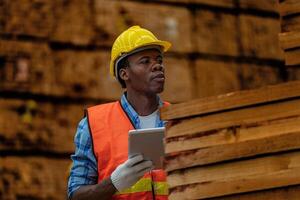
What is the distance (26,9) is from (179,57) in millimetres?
1370

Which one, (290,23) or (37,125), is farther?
(37,125)

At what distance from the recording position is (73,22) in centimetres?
795

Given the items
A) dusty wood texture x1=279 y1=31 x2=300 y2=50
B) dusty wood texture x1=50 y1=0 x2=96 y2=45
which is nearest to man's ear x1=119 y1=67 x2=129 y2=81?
dusty wood texture x1=279 y1=31 x2=300 y2=50

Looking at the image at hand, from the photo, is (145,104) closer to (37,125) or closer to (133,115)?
(133,115)

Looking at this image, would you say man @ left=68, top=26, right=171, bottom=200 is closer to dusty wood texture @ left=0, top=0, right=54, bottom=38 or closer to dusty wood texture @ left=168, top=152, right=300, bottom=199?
dusty wood texture @ left=168, top=152, right=300, bottom=199

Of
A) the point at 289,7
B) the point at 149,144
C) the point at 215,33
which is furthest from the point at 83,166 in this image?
the point at 215,33

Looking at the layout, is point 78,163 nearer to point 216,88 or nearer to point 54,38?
point 54,38

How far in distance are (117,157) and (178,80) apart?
396cm

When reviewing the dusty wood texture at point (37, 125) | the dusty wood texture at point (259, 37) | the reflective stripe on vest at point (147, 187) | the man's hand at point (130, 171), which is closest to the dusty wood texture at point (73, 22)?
the dusty wood texture at point (37, 125)

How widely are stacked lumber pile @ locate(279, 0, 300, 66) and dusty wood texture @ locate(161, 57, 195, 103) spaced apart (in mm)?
4110

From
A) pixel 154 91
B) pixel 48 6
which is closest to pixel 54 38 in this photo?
pixel 48 6

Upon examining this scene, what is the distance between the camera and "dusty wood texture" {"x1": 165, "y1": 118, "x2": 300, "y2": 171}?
12.5 ft

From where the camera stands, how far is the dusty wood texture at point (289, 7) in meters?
4.12

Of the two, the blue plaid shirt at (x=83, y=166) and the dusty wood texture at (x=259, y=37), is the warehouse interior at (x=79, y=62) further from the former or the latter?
the blue plaid shirt at (x=83, y=166)
